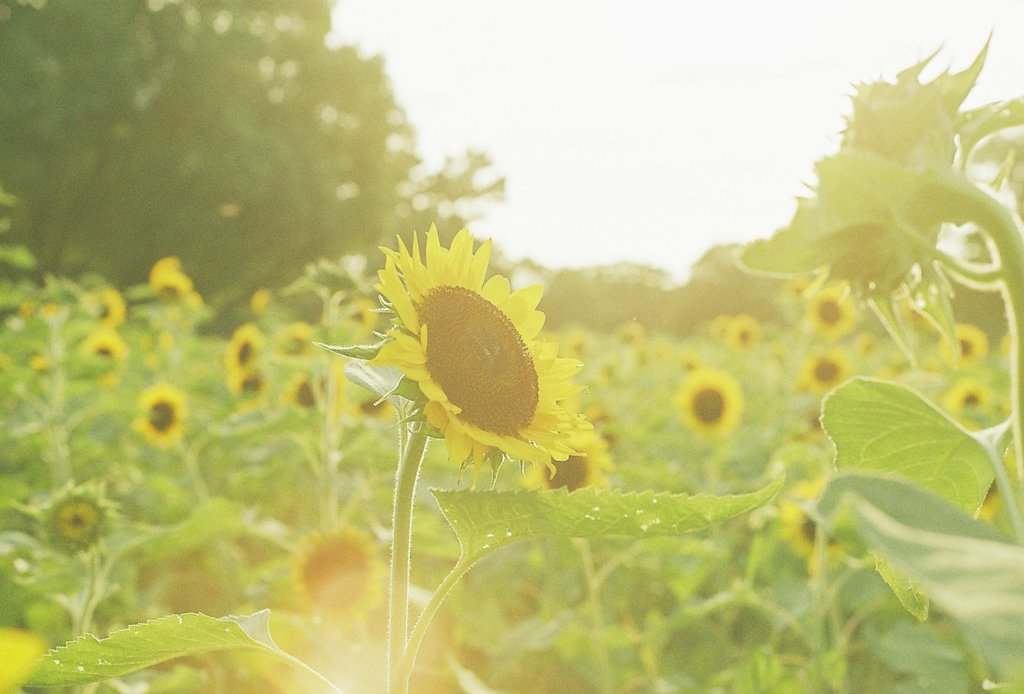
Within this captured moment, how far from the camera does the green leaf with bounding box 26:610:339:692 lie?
0.75m

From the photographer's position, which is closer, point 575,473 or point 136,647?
point 136,647

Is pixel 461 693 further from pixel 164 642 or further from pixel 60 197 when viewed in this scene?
pixel 60 197

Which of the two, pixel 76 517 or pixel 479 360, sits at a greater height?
pixel 76 517

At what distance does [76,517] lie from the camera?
1816mm

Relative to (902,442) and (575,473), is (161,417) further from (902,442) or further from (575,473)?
(902,442)

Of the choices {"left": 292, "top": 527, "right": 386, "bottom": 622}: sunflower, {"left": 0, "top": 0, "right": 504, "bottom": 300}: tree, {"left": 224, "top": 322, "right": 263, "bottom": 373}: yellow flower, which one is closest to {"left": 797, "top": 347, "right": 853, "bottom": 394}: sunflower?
{"left": 224, "top": 322, "right": 263, "bottom": 373}: yellow flower

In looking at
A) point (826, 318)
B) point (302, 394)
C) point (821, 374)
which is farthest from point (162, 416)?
point (826, 318)

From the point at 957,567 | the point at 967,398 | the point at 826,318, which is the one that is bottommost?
the point at 957,567

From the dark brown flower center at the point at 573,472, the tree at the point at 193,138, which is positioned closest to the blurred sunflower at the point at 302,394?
the dark brown flower center at the point at 573,472

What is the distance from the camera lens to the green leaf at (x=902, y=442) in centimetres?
73

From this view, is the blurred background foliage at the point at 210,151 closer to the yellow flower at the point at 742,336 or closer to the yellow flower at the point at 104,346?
the yellow flower at the point at 742,336

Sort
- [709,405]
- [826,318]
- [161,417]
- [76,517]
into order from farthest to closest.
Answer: [826,318] → [709,405] → [161,417] → [76,517]

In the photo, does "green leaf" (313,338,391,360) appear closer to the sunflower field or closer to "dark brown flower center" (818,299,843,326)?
the sunflower field

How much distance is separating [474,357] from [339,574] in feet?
5.26
